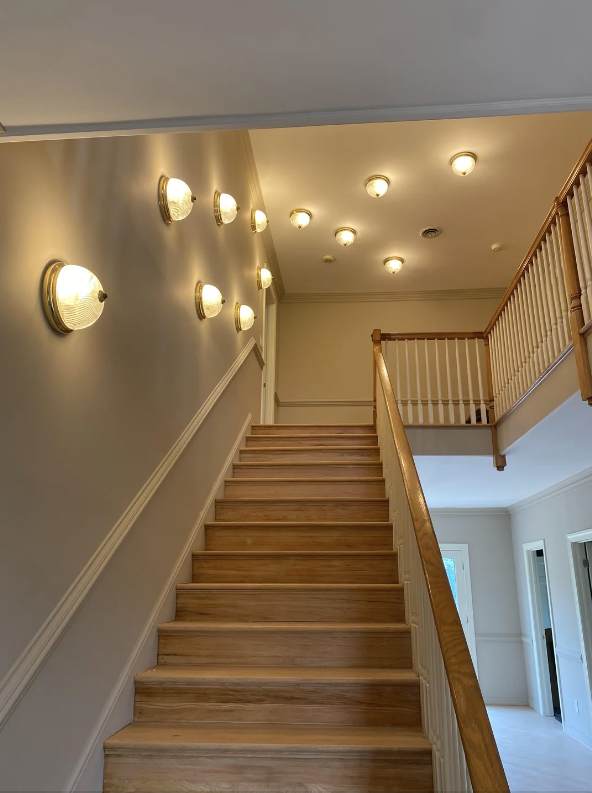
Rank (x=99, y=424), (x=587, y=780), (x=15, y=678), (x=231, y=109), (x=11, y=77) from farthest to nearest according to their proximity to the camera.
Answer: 1. (x=587, y=780)
2. (x=99, y=424)
3. (x=15, y=678)
4. (x=231, y=109)
5. (x=11, y=77)

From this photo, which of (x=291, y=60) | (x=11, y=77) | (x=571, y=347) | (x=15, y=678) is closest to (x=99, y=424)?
(x=15, y=678)

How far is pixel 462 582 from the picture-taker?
8.48 metres

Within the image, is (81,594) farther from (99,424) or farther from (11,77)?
(11,77)

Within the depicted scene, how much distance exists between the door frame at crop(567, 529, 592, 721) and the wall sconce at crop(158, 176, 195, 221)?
5.14m

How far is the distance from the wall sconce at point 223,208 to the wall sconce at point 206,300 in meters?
0.66

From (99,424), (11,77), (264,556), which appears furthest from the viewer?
(264,556)

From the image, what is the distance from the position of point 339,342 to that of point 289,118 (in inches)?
274

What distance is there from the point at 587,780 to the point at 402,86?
20.1 feet

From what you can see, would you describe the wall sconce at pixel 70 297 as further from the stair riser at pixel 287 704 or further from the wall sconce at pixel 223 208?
the wall sconce at pixel 223 208

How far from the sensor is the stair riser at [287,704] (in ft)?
7.18

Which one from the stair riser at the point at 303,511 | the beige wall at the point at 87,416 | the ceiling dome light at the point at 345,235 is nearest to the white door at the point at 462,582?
the ceiling dome light at the point at 345,235

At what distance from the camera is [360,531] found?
129 inches

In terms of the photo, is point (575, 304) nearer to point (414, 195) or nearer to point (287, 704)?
point (287, 704)

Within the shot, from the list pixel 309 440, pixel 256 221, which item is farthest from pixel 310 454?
pixel 256 221
